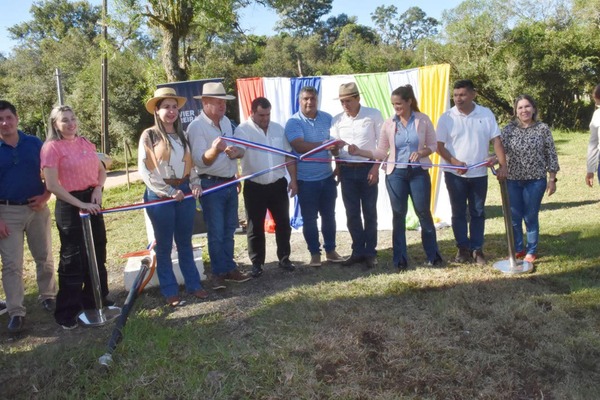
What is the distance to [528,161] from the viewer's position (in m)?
4.93

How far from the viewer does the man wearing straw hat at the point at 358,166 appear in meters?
5.04

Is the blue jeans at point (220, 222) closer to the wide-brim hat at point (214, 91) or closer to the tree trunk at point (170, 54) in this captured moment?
the wide-brim hat at point (214, 91)

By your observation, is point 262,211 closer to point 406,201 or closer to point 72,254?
point 406,201

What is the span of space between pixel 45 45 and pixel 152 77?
2966 centimetres

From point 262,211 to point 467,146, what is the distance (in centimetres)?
203

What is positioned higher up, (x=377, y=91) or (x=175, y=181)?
(x=377, y=91)

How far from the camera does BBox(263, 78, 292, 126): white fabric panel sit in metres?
7.75

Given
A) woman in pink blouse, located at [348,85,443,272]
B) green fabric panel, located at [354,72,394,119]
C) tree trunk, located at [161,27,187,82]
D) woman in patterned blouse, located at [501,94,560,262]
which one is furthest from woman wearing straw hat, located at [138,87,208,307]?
tree trunk, located at [161,27,187,82]

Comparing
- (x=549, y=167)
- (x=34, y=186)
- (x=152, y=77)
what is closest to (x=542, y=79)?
(x=152, y=77)

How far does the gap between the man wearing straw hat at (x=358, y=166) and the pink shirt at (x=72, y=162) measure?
2258mm

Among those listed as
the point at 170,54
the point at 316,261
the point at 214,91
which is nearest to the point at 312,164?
the point at 316,261

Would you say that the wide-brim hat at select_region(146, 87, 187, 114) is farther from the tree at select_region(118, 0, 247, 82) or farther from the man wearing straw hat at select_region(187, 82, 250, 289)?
the tree at select_region(118, 0, 247, 82)

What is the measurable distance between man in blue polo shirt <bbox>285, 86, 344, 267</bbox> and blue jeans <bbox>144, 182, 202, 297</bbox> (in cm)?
115

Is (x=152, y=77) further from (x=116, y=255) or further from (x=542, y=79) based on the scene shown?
(x=542, y=79)
